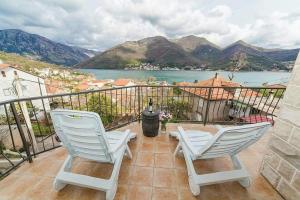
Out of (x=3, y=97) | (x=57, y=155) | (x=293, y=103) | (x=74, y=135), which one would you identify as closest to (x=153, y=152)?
(x=74, y=135)

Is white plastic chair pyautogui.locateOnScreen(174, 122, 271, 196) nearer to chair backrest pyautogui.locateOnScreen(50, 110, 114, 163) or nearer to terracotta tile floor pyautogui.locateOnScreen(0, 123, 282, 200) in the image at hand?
terracotta tile floor pyautogui.locateOnScreen(0, 123, 282, 200)

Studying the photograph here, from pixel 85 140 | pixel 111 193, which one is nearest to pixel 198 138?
pixel 111 193

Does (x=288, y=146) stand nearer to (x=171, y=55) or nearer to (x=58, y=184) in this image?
(x=58, y=184)

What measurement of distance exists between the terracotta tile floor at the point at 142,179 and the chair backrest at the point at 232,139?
0.51 meters

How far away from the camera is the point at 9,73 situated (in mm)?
16875

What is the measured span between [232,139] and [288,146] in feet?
2.34

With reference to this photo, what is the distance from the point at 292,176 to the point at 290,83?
40.5 inches

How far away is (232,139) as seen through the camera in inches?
61.1

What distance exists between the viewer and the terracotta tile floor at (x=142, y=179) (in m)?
1.72

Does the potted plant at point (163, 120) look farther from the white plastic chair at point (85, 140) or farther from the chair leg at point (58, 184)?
the chair leg at point (58, 184)

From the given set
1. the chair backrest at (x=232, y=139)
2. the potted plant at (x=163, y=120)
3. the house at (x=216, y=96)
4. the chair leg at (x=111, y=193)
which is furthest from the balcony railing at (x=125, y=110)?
the chair backrest at (x=232, y=139)

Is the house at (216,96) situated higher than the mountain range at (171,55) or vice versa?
the mountain range at (171,55)

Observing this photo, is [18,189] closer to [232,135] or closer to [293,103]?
[232,135]

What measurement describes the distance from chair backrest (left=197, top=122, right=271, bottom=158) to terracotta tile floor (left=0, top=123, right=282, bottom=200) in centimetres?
51
